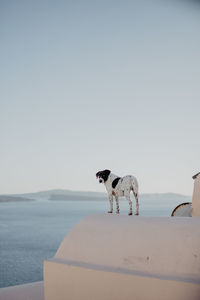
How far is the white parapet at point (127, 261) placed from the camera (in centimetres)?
430

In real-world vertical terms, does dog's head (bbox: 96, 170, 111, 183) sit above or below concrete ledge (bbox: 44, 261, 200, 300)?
above

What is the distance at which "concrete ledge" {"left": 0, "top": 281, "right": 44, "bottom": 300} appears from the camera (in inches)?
306

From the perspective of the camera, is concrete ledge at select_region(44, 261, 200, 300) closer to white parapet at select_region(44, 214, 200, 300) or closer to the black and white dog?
white parapet at select_region(44, 214, 200, 300)

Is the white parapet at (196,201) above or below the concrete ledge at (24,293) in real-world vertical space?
above

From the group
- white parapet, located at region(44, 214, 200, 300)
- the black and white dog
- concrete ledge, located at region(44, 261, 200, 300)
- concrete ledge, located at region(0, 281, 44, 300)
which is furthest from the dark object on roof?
concrete ledge, located at region(44, 261, 200, 300)

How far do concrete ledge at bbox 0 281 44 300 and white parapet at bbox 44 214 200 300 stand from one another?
2730mm

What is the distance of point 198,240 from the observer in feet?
14.9

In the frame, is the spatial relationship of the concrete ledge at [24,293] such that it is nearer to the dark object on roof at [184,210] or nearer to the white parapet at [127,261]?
the white parapet at [127,261]

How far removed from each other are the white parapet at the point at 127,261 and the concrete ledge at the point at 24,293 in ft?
8.96

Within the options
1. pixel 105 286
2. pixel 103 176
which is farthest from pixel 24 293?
pixel 105 286

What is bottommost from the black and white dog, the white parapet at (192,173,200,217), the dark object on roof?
the dark object on roof

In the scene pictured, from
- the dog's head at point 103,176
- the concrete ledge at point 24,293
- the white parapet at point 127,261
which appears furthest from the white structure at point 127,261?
the concrete ledge at point 24,293

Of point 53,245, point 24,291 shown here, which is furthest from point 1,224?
point 24,291

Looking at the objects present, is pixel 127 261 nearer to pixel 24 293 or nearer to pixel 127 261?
pixel 127 261
